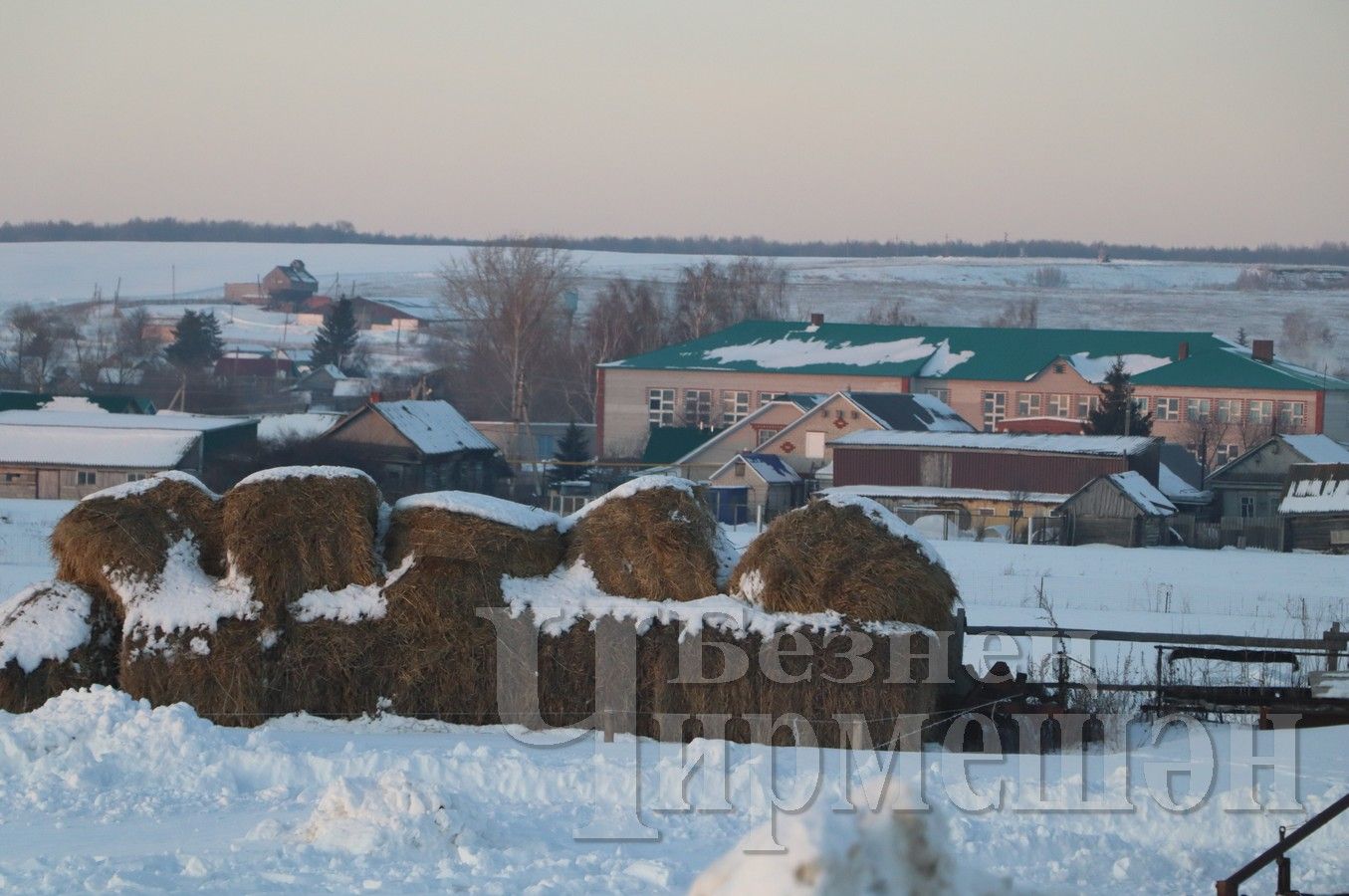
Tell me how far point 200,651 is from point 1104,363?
72.2 meters

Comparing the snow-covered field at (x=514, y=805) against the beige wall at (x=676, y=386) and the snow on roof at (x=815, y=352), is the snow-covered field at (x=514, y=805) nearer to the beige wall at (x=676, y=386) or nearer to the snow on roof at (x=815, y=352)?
the beige wall at (x=676, y=386)

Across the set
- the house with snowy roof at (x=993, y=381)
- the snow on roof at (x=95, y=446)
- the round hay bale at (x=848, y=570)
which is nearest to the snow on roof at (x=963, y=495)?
the snow on roof at (x=95, y=446)

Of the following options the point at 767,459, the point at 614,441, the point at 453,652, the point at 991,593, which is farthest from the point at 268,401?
the point at 453,652

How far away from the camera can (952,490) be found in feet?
171

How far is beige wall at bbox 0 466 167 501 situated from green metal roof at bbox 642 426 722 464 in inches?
878

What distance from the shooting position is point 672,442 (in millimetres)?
67500

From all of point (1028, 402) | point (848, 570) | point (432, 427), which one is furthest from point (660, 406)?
point (848, 570)

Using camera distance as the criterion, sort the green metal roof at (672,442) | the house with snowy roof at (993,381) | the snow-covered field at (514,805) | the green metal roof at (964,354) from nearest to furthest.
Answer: the snow-covered field at (514,805) → the green metal roof at (672,442) → the house with snowy roof at (993,381) → the green metal roof at (964,354)

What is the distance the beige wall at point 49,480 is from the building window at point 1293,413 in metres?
55.1

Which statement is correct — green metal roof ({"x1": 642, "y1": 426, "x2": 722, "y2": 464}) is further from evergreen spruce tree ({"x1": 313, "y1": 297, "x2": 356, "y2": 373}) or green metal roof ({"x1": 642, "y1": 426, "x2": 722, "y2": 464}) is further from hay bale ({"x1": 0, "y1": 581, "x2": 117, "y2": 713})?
evergreen spruce tree ({"x1": 313, "y1": 297, "x2": 356, "y2": 373})

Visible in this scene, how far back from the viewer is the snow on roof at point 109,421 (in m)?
58.1

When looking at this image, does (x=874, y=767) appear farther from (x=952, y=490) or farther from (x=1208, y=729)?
(x=952, y=490)

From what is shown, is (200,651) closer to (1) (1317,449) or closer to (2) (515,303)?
(1) (1317,449)

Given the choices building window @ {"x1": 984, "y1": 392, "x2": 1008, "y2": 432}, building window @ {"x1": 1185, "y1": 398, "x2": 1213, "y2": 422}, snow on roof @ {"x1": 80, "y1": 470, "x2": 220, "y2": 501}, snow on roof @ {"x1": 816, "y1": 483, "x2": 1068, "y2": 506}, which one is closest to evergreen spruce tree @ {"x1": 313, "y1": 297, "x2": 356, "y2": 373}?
building window @ {"x1": 984, "y1": 392, "x2": 1008, "y2": 432}
